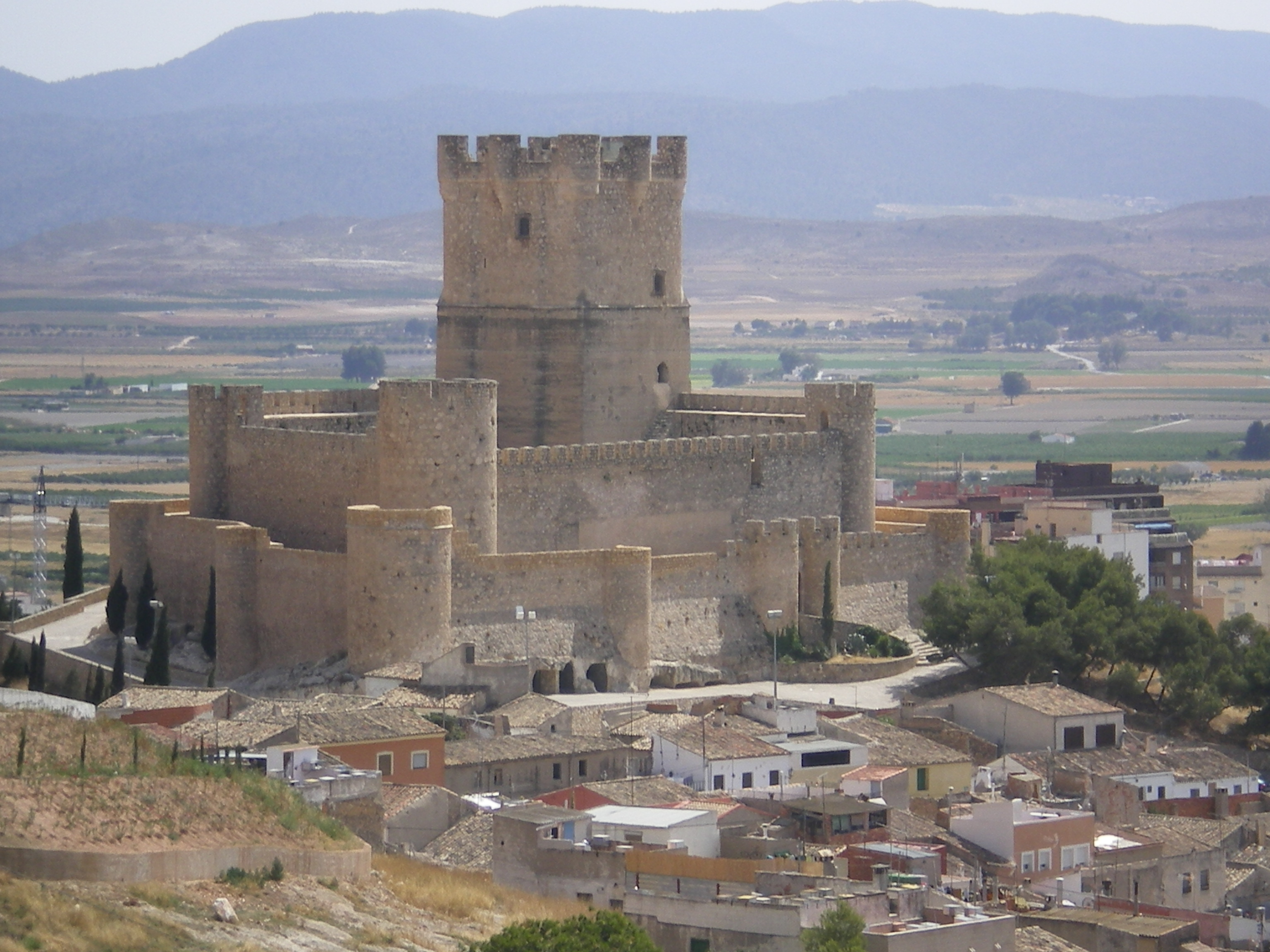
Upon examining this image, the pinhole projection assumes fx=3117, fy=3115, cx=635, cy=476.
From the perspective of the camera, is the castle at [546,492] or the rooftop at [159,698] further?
the castle at [546,492]

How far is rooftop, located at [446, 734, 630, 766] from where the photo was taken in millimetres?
39188

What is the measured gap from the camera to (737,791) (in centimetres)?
3916

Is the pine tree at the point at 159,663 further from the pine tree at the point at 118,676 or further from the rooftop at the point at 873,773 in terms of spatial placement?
the rooftop at the point at 873,773

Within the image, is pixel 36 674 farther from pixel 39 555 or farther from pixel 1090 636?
pixel 1090 636

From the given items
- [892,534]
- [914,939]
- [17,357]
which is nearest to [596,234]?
[892,534]

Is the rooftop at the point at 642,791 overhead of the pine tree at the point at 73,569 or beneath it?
beneath

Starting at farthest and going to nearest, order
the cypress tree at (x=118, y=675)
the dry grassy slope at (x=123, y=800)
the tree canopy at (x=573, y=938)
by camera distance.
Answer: the cypress tree at (x=118, y=675), the dry grassy slope at (x=123, y=800), the tree canopy at (x=573, y=938)

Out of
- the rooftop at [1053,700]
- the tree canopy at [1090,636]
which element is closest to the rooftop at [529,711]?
the rooftop at [1053,700]

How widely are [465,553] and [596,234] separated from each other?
27.8ft

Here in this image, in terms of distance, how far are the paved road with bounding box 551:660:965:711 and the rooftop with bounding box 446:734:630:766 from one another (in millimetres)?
2142

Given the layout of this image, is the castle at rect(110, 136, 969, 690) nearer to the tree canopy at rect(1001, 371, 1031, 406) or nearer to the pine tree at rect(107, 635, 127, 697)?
the pine tree at rect(107, 635, 127, 697)

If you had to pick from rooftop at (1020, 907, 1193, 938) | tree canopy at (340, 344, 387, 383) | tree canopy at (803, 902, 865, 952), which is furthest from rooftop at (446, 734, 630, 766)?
tree canopy at (340, 344, 387, 383)

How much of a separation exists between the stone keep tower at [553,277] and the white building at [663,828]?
15.6 m

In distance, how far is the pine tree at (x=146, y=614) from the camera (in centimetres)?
4709
